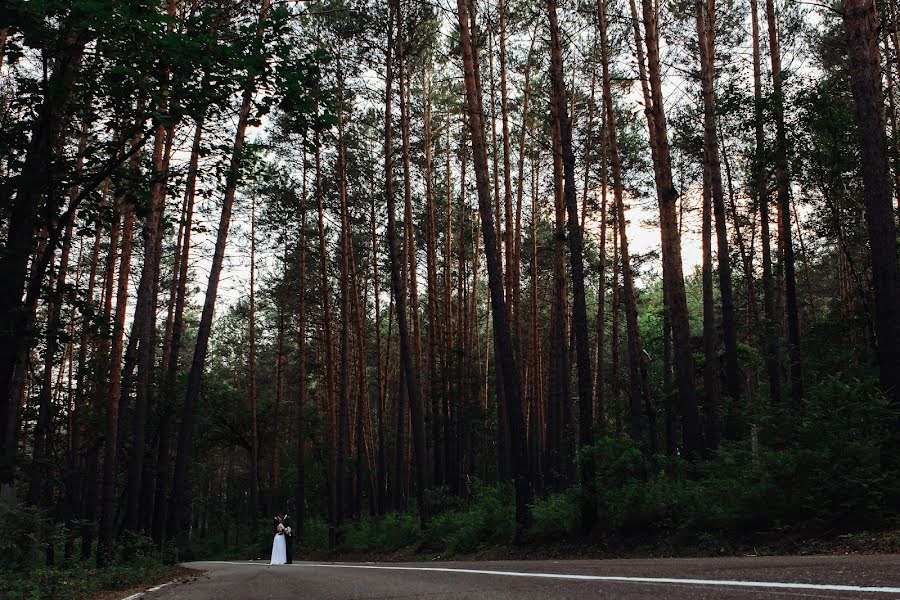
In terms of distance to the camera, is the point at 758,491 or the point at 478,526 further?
the point at 478,526

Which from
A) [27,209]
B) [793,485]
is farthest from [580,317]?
[27,209]

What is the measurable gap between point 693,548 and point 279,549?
16.2 meters

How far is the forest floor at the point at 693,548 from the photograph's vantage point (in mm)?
8438

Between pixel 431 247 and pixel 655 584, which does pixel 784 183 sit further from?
pixel 655 584

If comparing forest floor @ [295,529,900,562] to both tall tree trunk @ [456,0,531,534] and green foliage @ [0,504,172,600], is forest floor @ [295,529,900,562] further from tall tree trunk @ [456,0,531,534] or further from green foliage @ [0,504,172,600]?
green foliage @ [0,504,172,600]

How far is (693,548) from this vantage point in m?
11.0

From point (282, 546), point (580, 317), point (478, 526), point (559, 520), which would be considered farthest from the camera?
point (282, 546)

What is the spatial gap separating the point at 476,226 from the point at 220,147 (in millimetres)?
25606

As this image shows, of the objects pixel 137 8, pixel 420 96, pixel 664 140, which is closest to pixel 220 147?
pixel 137 8

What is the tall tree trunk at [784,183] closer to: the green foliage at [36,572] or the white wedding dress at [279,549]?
the green foliage at [36,572]

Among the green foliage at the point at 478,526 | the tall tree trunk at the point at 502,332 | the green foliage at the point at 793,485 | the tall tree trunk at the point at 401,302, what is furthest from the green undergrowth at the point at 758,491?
the tall tree trunk at the point at 401,302

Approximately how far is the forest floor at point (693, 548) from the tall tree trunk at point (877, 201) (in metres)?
2.46

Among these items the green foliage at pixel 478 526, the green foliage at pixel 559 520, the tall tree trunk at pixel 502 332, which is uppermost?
the tall tree trunk at pixel 502 332

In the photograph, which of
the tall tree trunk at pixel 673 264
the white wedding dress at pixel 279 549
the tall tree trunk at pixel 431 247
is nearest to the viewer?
the tall tree trunk at pixel 673 264
